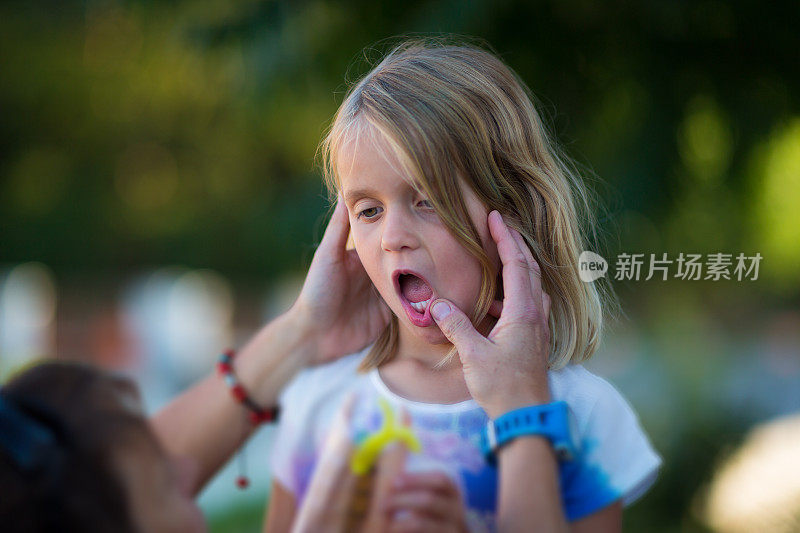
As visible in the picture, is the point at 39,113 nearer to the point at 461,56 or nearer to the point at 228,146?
the point at 228,146

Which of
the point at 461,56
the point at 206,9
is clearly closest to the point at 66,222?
the point at 206,9

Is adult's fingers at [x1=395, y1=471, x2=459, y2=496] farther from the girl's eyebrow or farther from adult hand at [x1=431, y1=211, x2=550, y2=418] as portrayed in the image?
the girl's eyebrow

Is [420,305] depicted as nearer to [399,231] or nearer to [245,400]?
[399,231]

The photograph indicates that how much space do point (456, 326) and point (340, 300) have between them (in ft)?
0.68

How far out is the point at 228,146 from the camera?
572 centimetres

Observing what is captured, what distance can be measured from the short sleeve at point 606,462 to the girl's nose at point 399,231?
0.28 metres

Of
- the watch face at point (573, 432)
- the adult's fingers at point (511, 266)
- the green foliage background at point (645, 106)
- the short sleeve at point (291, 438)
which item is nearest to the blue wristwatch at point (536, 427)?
the watch face at point (573, 432)

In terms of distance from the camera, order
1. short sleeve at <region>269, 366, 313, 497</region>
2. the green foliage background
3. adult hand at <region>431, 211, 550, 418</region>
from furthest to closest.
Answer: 1. the green foliage background
2. short sleeve at <region>269, 366, 313, 497</region>
3. adult hand at <region>431, 211, 550, 418</region>

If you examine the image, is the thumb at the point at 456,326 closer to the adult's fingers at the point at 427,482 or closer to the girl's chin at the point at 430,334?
the girl's chin at the point at 430,334

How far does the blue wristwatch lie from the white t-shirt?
25 mm

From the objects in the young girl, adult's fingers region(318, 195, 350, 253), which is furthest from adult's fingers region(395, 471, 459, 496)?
adult's fingers region(318, 195, 350, 253)

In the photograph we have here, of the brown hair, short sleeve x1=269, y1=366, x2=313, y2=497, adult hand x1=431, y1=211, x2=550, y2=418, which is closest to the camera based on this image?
the brown hair

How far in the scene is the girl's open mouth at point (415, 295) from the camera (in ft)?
3.01

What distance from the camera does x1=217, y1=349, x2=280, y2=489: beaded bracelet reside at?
1.00 metres
